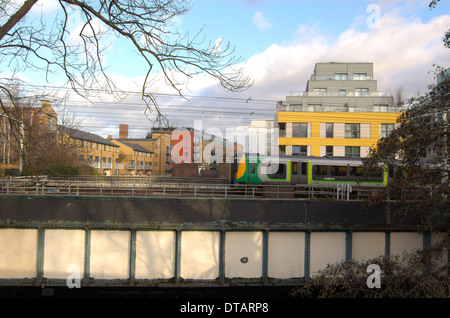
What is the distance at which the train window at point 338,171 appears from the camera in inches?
832

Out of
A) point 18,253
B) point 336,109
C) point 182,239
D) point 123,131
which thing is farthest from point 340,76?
point 123,131

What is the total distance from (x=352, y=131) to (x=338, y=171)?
14.3m

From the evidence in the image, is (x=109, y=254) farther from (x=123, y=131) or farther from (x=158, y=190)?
(x=123, y=131)

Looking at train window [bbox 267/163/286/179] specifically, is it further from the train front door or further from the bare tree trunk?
the bare tree trunk

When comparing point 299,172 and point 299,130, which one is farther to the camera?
point 299,130

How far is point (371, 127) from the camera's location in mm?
33188

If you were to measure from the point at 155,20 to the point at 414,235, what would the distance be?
14803 millimetres

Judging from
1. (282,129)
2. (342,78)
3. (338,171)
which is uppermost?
(342,78)

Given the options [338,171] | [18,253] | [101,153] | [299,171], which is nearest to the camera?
[18,253]

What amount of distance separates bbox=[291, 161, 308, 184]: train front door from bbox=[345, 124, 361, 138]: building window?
15.3 meters

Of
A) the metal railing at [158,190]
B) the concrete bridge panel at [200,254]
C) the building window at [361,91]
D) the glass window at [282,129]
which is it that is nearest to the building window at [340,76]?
the building window at [361,91]

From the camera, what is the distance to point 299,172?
68.2 ft

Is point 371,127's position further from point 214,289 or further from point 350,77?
point 214,289

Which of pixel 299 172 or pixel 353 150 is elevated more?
pixel 353 150
